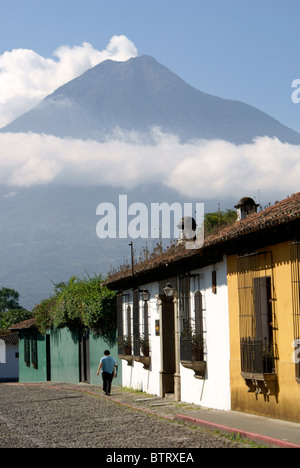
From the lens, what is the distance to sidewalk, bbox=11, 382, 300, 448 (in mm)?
10047

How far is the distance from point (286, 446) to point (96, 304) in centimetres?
1593

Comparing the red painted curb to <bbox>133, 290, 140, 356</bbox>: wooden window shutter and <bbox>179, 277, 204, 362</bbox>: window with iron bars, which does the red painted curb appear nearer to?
<bbox>179, 277, 204, 362</bbox>: window with iron bars

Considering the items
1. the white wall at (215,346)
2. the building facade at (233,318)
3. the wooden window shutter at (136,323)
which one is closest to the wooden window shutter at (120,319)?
the wooden window shutter at (136,323)

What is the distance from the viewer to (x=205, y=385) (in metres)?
15.6

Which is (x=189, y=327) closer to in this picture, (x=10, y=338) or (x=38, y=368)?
(x=38, y=368)

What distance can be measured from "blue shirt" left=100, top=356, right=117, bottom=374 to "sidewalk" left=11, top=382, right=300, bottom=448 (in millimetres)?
1086

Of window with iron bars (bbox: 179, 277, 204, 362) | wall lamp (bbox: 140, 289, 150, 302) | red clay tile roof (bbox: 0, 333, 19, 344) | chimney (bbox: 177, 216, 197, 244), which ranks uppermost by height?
chimney (bbox: 177, 216, 197, 244)

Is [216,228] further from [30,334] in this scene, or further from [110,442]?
[30,334]

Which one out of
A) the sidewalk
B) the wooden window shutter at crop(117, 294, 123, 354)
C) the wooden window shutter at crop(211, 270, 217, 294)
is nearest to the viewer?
the sidewalk

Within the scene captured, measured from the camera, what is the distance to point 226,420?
1229 cm

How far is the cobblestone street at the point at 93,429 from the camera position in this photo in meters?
10.3

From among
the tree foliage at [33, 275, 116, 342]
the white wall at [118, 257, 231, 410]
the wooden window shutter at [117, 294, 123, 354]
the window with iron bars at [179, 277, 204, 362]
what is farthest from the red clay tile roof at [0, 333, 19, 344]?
the window with iron bars at [179, 277, 204, 362]

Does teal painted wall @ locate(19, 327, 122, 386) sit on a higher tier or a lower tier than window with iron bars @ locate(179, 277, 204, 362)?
lower

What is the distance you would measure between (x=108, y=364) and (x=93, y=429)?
24.5 feet
